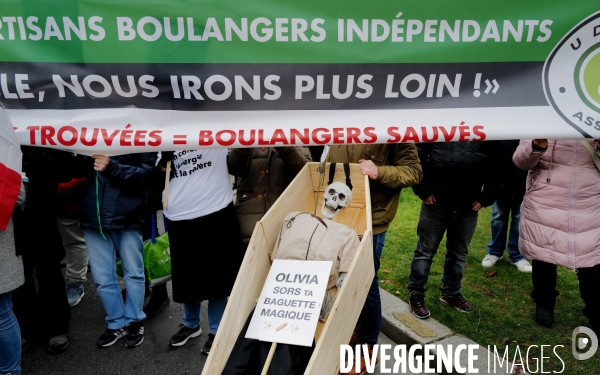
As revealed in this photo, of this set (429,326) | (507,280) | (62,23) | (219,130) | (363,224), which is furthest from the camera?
(507,280)

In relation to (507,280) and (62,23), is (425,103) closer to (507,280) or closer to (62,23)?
(62,23)

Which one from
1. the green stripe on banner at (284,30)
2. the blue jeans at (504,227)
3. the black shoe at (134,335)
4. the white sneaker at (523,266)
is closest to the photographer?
the green stripe on banner at (284,30)

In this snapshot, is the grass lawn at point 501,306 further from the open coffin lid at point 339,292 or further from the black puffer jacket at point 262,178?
the black puffer jacket at point 262,178

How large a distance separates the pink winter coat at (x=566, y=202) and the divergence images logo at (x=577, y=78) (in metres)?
1.04

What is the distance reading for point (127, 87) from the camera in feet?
7.88

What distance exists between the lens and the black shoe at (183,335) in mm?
3961

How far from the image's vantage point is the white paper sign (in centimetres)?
257

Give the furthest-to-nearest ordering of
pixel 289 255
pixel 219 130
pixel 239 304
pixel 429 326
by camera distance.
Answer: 1. pixel 429 326
2. pixel 289 255
3. pixel 239 304
4. pixel 219 130

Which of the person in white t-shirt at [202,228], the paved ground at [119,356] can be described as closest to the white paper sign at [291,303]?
the person in white t-shirt at [202,228]

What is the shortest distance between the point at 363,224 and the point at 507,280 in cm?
214

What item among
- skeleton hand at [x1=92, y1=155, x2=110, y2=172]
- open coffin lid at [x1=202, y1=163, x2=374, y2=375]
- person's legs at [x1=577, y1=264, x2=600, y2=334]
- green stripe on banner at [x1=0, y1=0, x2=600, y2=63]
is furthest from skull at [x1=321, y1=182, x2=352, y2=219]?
person's legs at [x1=577, y1=264, x2=600, y2=334]

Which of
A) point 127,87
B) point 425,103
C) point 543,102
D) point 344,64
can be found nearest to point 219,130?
point 127,87

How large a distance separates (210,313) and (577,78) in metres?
2.84

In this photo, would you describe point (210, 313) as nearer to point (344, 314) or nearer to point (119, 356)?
point (119, 356)
